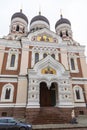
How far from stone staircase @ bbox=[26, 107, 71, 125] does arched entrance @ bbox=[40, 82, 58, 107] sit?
265 centimetres

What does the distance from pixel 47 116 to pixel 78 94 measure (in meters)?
6.37

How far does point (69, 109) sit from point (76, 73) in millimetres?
5846

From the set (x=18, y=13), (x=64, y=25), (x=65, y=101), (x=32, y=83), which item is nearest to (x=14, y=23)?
(x=18, y=13)

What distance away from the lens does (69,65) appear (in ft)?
65.2

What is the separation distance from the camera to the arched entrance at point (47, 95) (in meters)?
17.3

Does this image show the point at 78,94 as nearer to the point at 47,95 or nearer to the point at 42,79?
the point at 47,95

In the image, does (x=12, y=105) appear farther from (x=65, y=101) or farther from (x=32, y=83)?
(x=65, y=101)

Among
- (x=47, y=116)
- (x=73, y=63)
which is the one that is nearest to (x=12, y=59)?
(x=73, y=63)

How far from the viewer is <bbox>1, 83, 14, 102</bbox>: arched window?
16.2m

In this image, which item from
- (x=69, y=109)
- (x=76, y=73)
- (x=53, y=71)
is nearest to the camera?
(x=69, y=109)

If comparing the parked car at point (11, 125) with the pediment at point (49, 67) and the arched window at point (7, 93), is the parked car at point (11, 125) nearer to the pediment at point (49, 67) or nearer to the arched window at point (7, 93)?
the arched window at point (7, 93)

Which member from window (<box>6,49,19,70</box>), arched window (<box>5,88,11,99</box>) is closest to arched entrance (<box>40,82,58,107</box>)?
arched window (<box>5,88,11,99</box>)

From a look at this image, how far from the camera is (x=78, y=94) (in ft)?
59.0

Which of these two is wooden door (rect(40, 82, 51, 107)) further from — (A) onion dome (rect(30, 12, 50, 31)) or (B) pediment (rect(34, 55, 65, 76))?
(A) onion dome (rect(30, 12, 50, 31))
